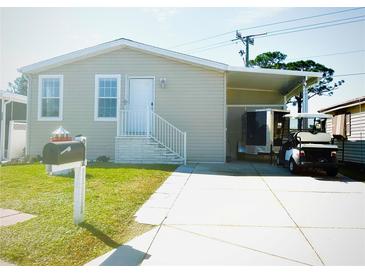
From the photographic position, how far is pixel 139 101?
1112 centimetres

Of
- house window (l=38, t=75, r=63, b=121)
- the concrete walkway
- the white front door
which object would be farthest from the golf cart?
house window (l=38, t=75, r=63, b=121)

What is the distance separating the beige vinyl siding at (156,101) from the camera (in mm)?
10727

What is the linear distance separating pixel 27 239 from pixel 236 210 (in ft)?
9.45

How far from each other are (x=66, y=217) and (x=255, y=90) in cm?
1308

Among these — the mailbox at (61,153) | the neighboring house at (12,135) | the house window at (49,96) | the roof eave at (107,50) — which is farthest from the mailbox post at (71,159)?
the neighboring house at (12,135)

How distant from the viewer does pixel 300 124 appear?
9664 millimetres

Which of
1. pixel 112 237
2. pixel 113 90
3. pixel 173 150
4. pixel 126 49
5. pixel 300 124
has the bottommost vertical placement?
pixel 112 237

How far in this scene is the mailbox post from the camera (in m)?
3.27
